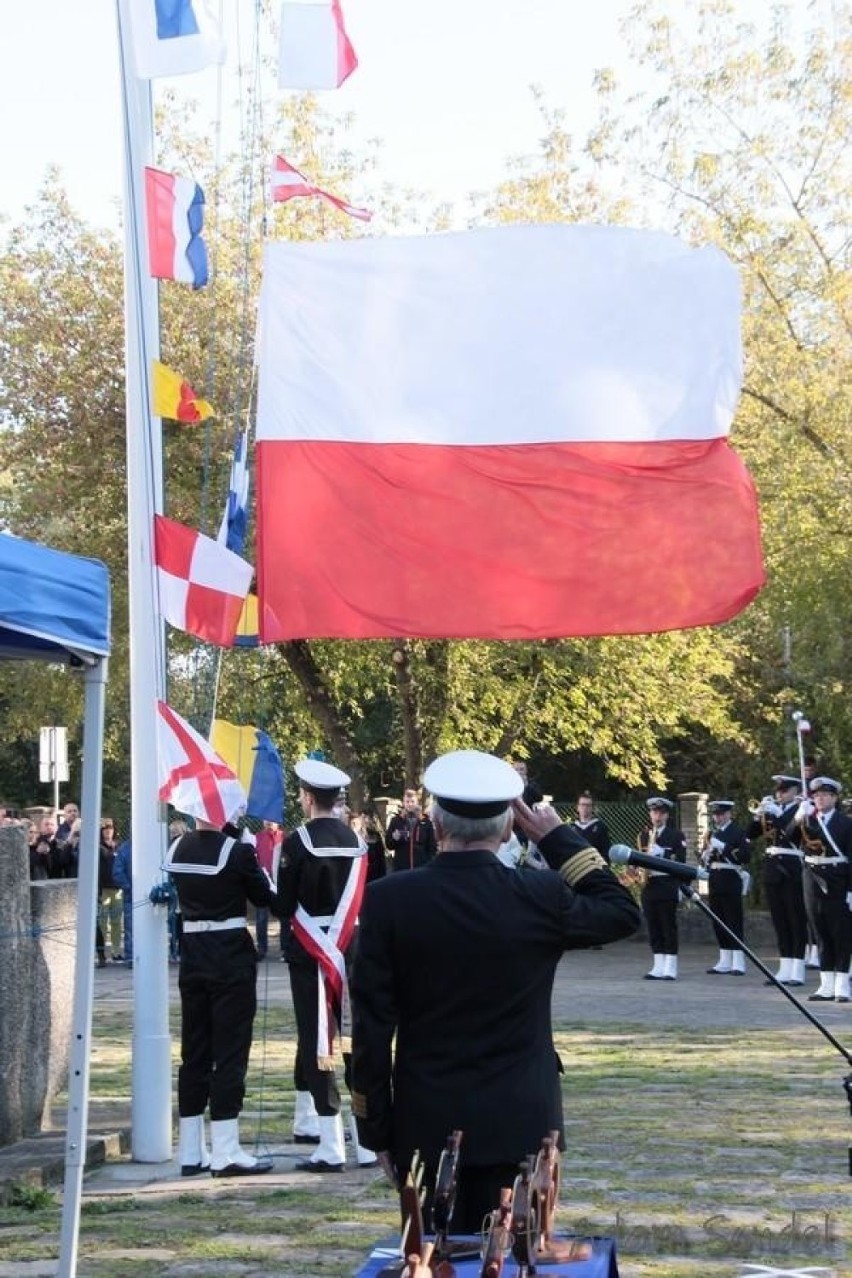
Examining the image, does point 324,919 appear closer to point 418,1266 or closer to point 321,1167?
point 321,1167

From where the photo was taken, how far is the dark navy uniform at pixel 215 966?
9.71 metres

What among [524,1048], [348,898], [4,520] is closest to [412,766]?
[4,520]

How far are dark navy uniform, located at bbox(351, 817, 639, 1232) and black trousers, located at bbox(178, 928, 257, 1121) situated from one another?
4.59 m

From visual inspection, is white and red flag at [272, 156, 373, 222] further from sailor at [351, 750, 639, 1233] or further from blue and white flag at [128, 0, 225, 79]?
sailor at [351, 750, 639, 1233]

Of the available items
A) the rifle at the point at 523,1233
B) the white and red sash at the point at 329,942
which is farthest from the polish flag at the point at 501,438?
the rifle at the point at 523,1233

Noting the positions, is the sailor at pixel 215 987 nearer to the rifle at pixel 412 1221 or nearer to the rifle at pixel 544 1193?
the rifle at pixel 544 1193

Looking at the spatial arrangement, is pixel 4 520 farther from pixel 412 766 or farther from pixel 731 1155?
pixel 731 1155

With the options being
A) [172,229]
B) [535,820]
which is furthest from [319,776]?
[535,820]

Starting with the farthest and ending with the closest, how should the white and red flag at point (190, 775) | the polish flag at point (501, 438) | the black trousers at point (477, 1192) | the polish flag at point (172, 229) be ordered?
1. the polish flag at point (172, 229)
2. the white and red flag at point (190, 775)
3. the polish flag at point (501, 438)
4. the black trousers at point (477, 1192)

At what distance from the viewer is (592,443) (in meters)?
9.30

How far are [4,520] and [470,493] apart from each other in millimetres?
27683

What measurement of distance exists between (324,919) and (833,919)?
33.6 feet

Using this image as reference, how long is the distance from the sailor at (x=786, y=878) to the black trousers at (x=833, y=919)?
1.26 m

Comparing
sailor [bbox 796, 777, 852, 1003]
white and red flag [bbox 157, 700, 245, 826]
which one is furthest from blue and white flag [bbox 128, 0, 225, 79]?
sailor [bbox 796, 777, 852, 1003]
